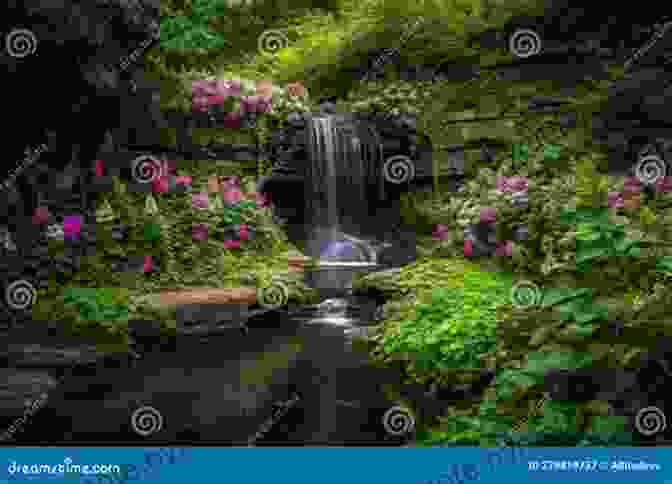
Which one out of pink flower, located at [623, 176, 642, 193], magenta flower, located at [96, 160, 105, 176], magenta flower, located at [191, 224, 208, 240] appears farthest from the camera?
magenta flower, located at [191, 224, 208, 240]

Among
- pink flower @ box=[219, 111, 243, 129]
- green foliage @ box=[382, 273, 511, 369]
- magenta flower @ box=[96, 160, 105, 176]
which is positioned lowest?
green foliage @ box=[382, 273, 511, 369]

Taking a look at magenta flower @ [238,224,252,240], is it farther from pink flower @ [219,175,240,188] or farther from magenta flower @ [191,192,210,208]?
pink flower @ [219,175,240,188]

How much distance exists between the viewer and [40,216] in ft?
26.4

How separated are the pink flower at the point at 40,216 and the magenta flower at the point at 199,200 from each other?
2.24 m

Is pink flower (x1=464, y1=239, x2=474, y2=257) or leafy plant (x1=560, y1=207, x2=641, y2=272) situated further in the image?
pink flower (x1=464, y1=239, x2=474, y2=257)

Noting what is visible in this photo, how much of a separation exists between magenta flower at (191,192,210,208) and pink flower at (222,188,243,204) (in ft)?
1.34

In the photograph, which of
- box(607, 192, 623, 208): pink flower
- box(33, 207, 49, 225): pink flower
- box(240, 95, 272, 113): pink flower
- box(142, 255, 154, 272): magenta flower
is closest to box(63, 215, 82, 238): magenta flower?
box(33, 207, 49, 225): pink flower

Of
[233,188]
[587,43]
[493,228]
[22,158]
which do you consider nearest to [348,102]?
[233,188]

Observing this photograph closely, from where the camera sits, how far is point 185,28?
1538cm

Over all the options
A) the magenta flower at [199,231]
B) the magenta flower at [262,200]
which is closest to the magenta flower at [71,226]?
the magenta flower at [199,231]

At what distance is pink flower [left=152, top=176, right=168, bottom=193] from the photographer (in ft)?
31.6

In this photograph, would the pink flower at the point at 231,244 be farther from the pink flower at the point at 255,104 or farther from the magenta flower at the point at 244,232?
the pink flower at the point at 255,104

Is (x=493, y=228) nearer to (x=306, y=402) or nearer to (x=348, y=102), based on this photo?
(x=306, y=402)

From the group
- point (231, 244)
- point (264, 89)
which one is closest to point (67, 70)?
point (231, 244)
